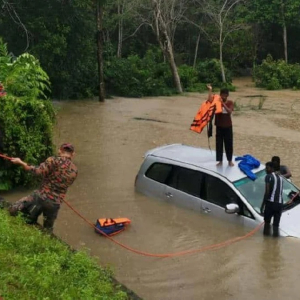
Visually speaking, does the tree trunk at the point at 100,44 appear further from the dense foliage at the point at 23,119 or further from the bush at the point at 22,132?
the bush at the point at 22,132

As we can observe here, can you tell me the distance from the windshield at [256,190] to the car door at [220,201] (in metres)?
0.15

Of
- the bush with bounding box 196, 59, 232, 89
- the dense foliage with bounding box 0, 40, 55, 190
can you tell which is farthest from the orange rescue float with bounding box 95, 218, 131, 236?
the bush with bounding box 196, 59, 232, 89

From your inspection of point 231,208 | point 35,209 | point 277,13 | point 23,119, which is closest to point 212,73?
point 277,13

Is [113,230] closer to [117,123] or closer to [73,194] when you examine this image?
[73,194]

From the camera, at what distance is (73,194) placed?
11023mm

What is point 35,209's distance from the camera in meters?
7.23

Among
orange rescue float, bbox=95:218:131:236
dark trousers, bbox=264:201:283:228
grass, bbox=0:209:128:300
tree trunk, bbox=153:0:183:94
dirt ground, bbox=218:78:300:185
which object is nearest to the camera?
grass, bbox=0:209:128:300

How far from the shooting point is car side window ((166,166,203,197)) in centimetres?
898

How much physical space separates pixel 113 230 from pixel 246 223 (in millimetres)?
2185

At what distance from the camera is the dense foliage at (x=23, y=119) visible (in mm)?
10242

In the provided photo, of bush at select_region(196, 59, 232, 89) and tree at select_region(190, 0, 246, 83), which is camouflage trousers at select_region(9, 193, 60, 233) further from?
tree at select_region(190, 0, 246, 83)

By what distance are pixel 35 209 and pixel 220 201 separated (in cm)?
310

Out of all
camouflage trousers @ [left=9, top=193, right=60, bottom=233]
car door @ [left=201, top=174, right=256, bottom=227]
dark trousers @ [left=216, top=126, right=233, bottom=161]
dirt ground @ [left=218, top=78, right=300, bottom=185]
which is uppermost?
dark trousers @ [left=216, top=126, right=233, bottom=161]

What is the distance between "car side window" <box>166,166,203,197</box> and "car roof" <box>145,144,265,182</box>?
160mm
